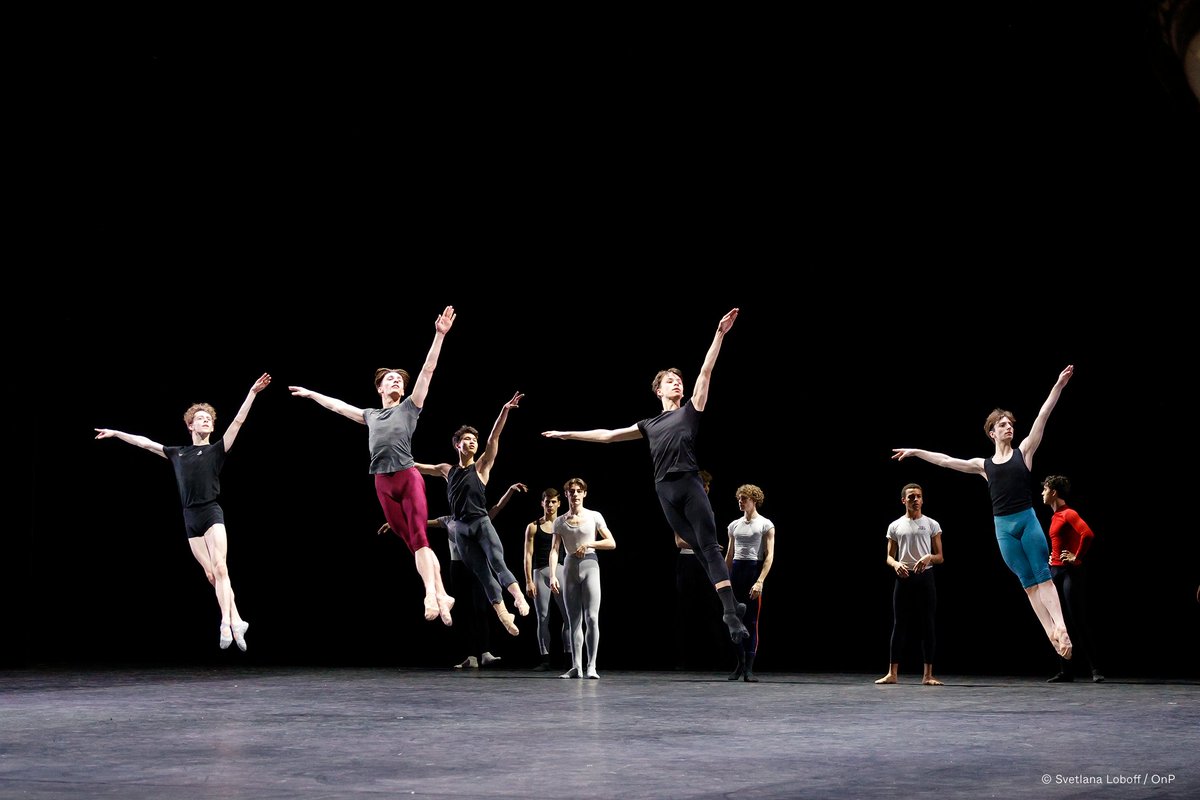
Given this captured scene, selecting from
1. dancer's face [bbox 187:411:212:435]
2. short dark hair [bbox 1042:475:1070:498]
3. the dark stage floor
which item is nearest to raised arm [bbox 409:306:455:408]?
the dark stage floor

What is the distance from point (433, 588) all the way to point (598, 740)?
7.33 feet

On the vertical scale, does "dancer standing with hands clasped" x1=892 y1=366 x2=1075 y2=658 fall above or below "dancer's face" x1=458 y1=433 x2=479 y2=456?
below

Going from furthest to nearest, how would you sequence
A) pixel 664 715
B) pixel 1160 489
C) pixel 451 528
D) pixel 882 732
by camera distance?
pixel 1160 489
pixel 451 528
pixel 664 715
pixel 882 732

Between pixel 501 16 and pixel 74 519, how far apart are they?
6.01 m

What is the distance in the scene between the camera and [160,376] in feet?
38.2

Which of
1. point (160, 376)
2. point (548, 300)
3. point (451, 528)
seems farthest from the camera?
point (160, 376)

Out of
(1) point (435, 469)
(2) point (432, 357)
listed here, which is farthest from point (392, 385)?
(1) point (435, 469)

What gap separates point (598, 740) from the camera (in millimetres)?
5156

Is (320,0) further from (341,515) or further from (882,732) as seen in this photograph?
(882,732)

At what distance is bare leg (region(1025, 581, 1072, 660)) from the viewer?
7293 mm

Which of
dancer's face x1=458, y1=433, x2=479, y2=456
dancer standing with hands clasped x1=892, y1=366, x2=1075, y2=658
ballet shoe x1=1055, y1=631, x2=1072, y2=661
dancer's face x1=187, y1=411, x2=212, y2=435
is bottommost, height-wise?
ballet shoe x1=1055, y1=631, x2=1072, y2=661

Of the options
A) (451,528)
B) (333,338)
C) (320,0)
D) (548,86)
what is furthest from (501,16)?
(451,528)

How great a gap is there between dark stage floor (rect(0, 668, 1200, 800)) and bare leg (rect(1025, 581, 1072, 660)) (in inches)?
11.9

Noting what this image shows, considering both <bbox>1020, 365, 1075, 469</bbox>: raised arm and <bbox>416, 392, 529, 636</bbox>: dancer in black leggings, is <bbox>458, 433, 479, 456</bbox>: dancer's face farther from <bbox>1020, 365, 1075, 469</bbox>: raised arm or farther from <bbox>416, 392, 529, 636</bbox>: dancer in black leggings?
<bbox>1020, 365, 1075, 469</bbox>: raised arm
